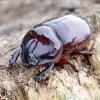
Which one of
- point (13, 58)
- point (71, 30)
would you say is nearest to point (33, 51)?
point (13, 58)

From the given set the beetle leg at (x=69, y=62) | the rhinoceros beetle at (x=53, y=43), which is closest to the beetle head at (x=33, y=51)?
the rhinoceros beetle at (x=53, y=43)

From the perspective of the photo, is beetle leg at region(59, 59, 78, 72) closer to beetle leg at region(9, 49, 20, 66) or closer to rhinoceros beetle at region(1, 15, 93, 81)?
rhinoceros beetle at region(1, 15, 93, 81)

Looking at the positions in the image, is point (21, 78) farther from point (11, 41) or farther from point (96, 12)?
point (96, 12)

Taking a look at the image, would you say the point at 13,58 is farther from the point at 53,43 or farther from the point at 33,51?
the point at 53,43

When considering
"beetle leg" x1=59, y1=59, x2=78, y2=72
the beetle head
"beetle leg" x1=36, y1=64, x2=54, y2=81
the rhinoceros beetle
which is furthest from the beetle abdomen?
"beetle leg" x1=36, y1=64, x2=54, y2=81

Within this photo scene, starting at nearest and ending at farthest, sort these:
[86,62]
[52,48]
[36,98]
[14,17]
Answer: [36,98]
[52,48]
[86,62]
[14,17]

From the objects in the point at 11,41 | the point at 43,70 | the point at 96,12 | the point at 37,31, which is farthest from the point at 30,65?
the point at 96,12

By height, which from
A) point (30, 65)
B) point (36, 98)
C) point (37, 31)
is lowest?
point (36, 98)

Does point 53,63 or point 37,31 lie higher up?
point 37,31
